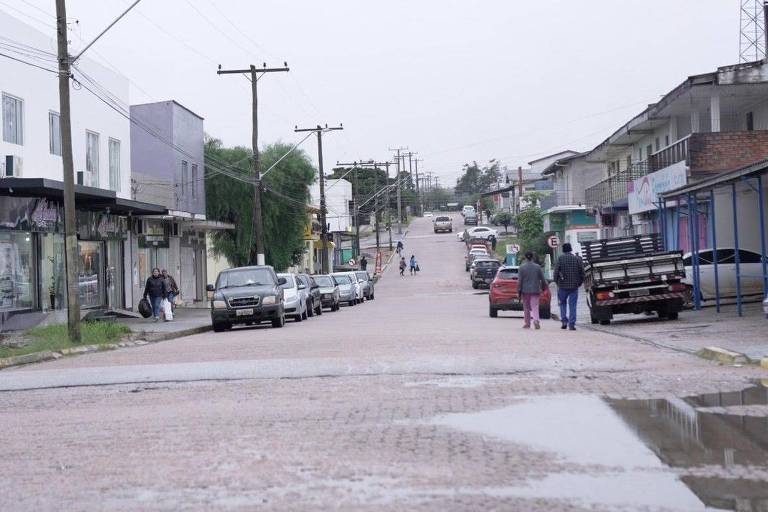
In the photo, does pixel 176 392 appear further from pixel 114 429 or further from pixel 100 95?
pixel 100 95

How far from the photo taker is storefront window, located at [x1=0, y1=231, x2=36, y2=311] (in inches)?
1059

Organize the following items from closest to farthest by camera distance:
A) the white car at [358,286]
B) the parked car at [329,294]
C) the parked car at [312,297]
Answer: the parked car at [312,297] < the parked car at [329,294] < the white car at [358,286]

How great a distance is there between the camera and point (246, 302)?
28172mm

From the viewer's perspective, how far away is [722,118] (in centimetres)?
3641

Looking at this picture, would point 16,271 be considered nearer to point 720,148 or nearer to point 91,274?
point 91,274

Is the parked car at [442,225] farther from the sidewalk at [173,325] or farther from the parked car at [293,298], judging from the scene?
the parked car at [293,298]

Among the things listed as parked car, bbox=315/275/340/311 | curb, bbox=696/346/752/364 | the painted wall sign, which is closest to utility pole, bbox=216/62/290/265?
parked car, bbox=315/275/340/311

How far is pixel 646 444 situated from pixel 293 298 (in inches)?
978

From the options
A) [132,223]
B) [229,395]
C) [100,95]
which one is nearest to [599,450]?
[229,395]

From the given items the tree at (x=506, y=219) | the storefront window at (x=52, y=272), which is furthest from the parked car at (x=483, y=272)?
the tree at (x=506, y=219)

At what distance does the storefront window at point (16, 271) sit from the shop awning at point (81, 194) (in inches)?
49.3

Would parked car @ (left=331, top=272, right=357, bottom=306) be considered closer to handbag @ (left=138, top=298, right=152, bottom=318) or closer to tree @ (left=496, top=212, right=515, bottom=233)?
handbag @ (left=138, top=298, right=152, bottom=318)

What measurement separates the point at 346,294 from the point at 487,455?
134 feet

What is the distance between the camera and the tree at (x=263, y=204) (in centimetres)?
5212
